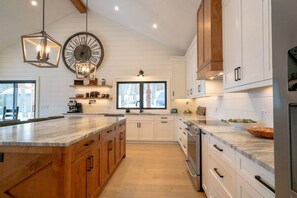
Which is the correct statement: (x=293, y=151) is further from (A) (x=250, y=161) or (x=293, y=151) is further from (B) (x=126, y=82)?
(B) (x=126, y=82)

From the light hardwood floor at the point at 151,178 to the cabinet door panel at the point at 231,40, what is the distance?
5.24 feet

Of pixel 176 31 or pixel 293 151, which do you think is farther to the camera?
pixel 176 31

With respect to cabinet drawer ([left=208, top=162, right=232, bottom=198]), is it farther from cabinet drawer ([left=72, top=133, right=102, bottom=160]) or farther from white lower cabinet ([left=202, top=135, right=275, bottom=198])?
cabinet drawer ([left=72, top=133, right=102, bottom=160])

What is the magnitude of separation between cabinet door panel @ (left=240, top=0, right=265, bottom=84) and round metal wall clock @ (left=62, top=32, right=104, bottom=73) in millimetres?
4977

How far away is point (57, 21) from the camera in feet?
20.2

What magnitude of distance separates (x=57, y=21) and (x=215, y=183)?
6813 millimetres

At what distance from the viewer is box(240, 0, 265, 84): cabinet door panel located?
146 cm

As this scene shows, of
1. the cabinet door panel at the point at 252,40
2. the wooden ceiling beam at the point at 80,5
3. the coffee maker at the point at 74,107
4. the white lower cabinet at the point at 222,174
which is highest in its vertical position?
the wooden ceiling beam at the point at 80,5

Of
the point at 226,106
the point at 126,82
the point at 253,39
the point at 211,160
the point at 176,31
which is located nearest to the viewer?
the point at 253,39

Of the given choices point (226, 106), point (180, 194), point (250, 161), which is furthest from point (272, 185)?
point (226, 106)

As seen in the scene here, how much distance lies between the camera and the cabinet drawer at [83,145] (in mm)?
1637

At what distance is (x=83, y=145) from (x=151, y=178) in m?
1.52

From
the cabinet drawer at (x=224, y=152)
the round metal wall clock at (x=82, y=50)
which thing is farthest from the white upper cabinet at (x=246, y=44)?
the round metal wall clock at (x=82, y=50)

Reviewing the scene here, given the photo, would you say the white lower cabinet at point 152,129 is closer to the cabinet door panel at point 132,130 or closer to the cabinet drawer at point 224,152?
the cabinet door panel at point 132,130
